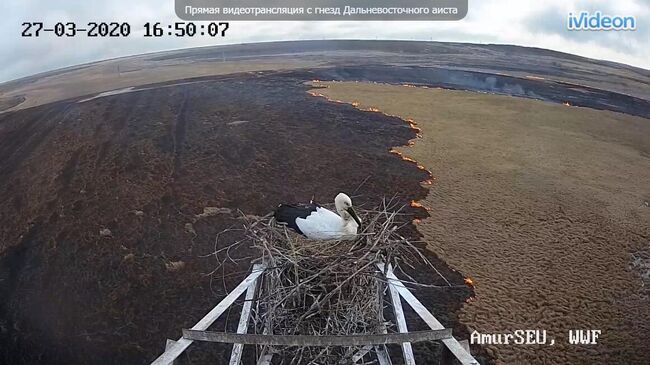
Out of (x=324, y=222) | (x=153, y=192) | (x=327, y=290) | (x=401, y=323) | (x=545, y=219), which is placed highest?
(x=324, y=222)

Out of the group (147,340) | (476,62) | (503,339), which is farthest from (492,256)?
(476,62)

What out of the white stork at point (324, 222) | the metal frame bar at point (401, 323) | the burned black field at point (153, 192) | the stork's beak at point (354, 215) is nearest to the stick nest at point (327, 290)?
the metal frame bar at point (401, 323)

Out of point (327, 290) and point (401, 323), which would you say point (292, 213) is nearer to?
point (327, 290)

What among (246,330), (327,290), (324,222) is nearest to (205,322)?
(246,330)

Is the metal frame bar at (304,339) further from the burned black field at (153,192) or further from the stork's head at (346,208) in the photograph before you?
the burned black field at (153,192)

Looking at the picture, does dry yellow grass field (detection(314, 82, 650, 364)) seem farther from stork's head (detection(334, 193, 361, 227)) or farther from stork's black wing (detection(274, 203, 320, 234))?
stork's black wing (detection(274, 203, 320, 234))

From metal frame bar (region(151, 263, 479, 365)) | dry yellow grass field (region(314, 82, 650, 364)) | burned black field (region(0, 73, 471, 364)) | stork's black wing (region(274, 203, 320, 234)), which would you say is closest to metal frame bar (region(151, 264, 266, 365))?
metal frame bar (region(151, 263, 479, 365))

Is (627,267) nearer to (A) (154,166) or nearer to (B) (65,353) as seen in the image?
(B) (65,353)
